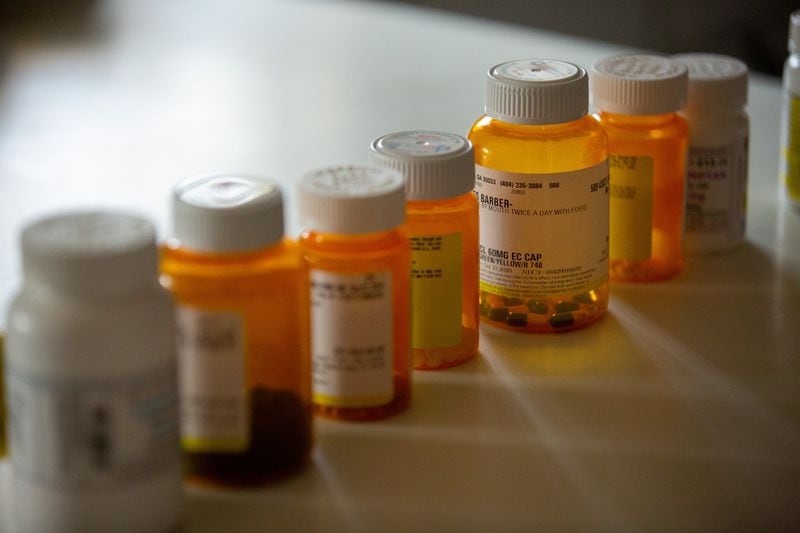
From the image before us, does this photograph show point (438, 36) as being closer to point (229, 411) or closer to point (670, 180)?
point (670, 180)

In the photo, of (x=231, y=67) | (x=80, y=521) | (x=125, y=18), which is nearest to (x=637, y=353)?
(x=80, y=521)

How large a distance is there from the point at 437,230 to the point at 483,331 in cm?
15

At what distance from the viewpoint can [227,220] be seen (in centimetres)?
71

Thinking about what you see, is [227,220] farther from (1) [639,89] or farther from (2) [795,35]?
(2) [795,35]

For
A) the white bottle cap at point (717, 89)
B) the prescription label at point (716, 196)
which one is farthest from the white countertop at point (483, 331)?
the white bottle cap at point (717, 89)

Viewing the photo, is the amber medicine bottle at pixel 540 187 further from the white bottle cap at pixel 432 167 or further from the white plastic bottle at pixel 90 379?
the white plastic bottle at pixel 90 379

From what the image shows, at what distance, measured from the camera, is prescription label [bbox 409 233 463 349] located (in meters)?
0.88

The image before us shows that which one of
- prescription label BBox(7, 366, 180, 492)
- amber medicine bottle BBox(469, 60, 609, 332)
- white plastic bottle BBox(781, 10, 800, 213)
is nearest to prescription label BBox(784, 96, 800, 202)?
white plastic bottle BBox(781, 10, 800, 213)

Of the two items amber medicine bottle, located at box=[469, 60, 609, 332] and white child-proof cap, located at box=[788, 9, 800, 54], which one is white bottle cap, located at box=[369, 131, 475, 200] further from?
white child-proof cap, located at box=[788, 9, 800, 54]

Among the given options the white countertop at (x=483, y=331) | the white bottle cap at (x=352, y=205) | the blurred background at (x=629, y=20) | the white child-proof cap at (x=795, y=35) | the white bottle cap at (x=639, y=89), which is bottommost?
the white countertop at (x=483, y=331)

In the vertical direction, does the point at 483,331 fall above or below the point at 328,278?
below

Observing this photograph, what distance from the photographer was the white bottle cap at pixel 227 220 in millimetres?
710

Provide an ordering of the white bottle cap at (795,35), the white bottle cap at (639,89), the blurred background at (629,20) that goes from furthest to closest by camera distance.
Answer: the blurred background at (629,20)
the white bottle cap at (795,35)
the white bottle cap at (639,89)

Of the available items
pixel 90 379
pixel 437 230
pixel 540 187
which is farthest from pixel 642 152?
pixel 90 379
